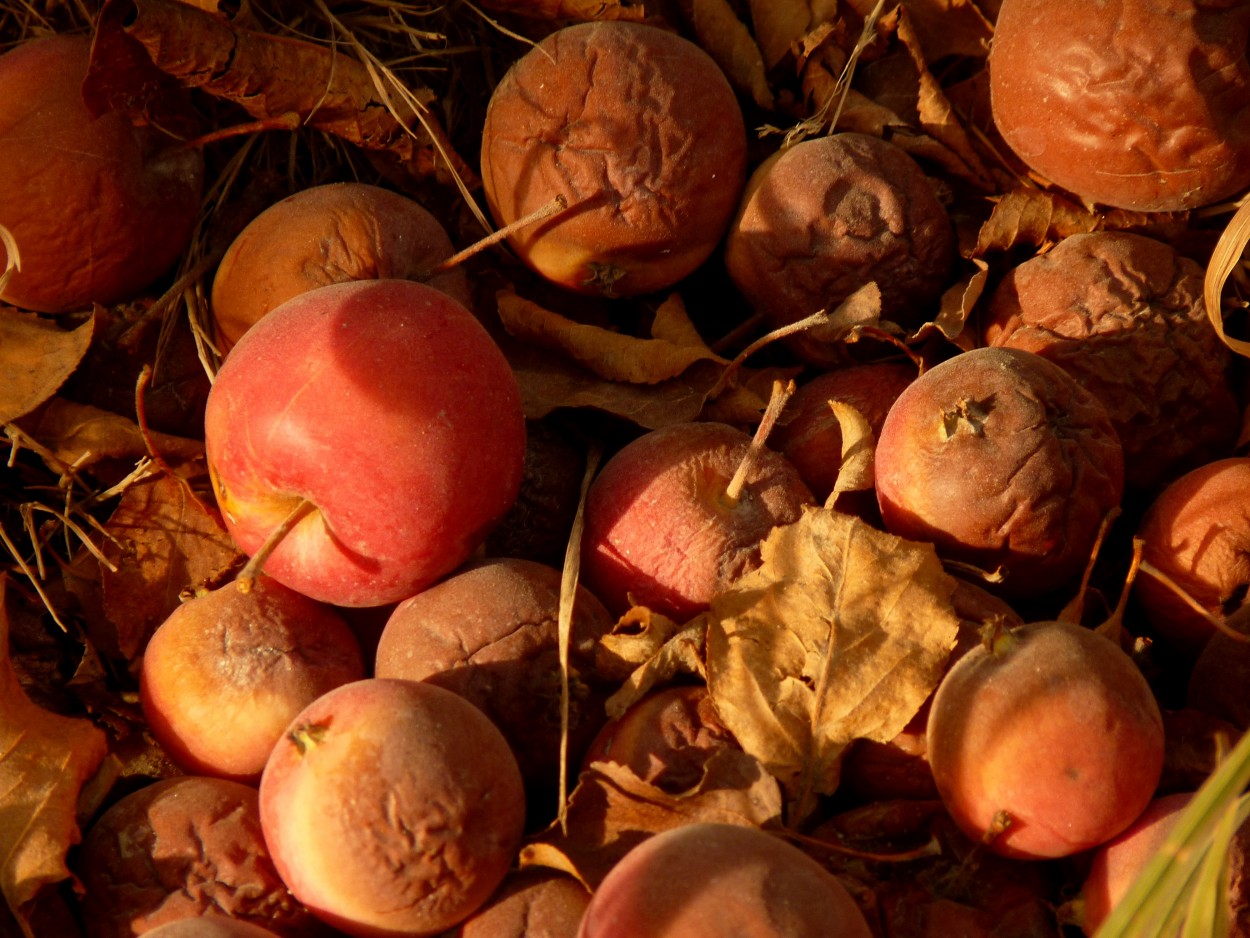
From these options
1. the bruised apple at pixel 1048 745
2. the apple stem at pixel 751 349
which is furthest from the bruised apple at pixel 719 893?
the apple stem at pixel 751 349

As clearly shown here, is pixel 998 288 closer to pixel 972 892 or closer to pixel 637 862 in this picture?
pixel 972 892

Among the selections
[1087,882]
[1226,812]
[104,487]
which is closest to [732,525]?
[1087,882]

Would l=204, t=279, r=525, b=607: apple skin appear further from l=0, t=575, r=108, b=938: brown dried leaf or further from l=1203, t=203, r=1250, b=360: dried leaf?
l=1203, t=203, r=1250, b=360: dried leaf

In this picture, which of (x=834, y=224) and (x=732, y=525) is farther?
(x=834, y=224)

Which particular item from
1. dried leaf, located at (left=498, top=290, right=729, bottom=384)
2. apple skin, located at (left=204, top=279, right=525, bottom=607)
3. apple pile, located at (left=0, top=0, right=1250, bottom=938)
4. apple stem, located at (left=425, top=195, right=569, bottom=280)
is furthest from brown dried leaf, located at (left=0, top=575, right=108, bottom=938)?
dried leaf, located at (left=498, top=290, right=729, bottom=384)

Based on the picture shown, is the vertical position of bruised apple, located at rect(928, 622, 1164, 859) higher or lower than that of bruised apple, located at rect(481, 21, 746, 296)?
lower

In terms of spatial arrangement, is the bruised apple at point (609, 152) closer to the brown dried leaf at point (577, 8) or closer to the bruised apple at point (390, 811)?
the brown dried leaf at point (577, 8)

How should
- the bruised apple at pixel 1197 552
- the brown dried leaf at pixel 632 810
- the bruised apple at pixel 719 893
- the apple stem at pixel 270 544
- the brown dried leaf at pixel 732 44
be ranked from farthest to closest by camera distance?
1. the brown dried leaf at pixel 732 44
2. the bruised apple at pixel 1197 552
3. the apple stem at pixel 270 544
4. the brown dried leaf at pixel 632 810
5. the bruised apple at pixel 719 893
